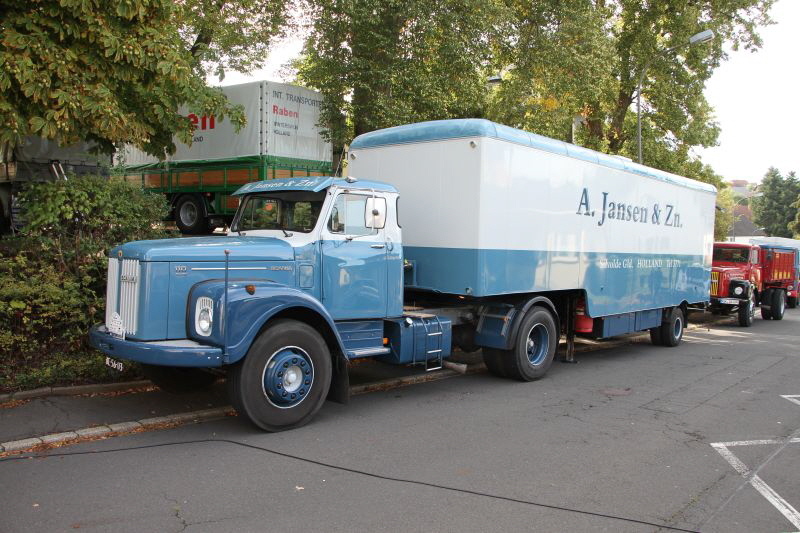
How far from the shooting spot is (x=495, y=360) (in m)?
8.86

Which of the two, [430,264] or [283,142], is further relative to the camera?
[283,142]

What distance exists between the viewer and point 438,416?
22.8 feet

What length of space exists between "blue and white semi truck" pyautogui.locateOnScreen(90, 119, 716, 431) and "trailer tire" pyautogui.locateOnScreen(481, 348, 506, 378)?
0.07 ft

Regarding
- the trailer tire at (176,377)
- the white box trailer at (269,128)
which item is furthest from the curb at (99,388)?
the white box trailer at (269,128)

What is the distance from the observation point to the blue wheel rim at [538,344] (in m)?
9.10

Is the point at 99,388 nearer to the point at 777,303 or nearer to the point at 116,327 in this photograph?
the point at 116,327

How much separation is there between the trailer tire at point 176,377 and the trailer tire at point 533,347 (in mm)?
3971

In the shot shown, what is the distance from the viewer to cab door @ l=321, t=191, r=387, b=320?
6.87m

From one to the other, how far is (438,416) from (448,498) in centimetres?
231

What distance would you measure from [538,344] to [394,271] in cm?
293

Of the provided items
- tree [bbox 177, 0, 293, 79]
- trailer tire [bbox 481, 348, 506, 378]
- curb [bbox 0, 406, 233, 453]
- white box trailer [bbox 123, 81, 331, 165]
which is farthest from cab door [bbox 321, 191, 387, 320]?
white box trailer [bbox 123, 81, 331, 165]

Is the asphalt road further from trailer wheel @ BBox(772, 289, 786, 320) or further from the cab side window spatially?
trailer wheel @ BBox(772, 289, 786, 320)

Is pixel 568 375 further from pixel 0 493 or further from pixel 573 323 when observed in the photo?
pixel 0 493

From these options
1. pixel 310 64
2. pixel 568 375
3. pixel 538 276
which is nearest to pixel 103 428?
pixel 538 276
